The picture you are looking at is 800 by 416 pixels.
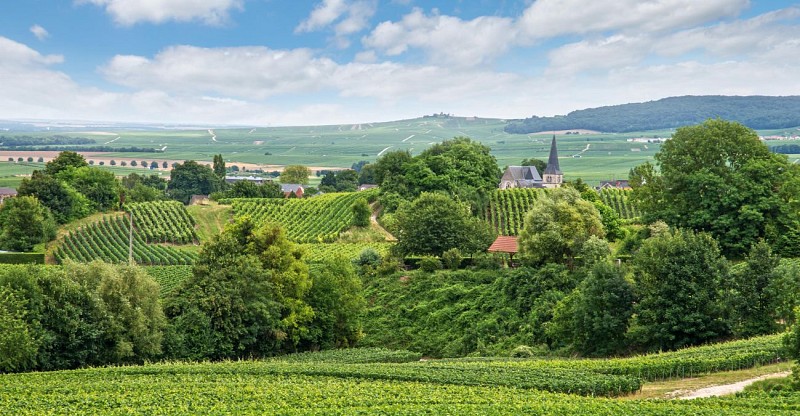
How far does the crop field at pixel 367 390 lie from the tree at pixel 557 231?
16.3 meters

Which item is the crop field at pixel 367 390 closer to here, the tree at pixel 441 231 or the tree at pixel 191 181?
the tree at pixel 441 231

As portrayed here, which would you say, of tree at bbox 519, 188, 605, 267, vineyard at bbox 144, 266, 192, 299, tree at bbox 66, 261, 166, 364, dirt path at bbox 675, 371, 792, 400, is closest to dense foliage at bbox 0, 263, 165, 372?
tree at bbox 66, 261, 166, 364

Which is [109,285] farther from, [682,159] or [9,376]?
[682,159]

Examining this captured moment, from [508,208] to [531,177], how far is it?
41.4 meters

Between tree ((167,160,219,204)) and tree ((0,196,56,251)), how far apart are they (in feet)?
201

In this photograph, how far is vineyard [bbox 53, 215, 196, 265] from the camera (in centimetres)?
6800

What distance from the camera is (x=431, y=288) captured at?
174ft

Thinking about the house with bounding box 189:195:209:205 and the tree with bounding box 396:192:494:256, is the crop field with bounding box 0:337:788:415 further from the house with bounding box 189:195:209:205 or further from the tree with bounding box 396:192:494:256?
the house with bounding box 189:195:209:205

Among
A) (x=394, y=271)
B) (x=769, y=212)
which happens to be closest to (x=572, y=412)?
(x=769, y=212)

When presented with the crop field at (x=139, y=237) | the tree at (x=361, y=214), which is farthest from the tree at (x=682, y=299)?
the tree at (x=361, y=214)

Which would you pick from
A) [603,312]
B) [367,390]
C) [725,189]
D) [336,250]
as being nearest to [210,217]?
[336,250]

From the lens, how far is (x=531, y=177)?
12094cm

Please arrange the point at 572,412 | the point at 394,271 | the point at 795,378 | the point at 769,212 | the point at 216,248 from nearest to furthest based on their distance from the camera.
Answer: the point at 572,412
the point at 795,378
the point at 216,248
the point at 769,212
the point at 394,271

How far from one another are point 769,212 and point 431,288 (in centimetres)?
2151
